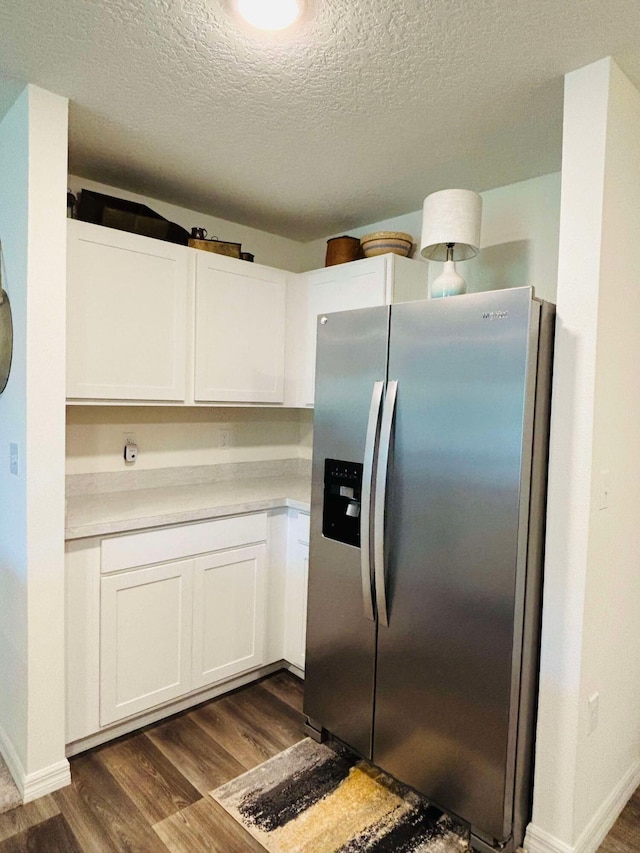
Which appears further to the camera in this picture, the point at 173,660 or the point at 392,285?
the point at 392,285

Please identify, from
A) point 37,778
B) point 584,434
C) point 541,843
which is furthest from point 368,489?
point 37,778

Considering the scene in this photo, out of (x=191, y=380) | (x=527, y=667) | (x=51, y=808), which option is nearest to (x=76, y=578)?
(x=51, y=808)

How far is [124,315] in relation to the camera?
91.8 inches

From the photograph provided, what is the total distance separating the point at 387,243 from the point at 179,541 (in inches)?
67.9

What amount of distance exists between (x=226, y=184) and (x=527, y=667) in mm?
2374

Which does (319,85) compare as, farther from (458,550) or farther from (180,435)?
(180,435)

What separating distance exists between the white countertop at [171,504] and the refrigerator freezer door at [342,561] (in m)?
0.52

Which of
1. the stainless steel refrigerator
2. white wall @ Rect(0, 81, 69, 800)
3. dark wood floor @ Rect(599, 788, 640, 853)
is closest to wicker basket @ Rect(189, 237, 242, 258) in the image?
white wall @ Rect(0, 81, 69, 800)

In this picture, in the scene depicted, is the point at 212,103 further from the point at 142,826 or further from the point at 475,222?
the point at 142,826

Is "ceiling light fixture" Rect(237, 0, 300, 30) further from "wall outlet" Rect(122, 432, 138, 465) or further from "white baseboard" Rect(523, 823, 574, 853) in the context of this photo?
"white baseboard" Rect(523, 823, 574, 853)

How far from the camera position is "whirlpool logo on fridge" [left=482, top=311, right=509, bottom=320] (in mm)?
1626

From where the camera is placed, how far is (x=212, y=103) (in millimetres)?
1879

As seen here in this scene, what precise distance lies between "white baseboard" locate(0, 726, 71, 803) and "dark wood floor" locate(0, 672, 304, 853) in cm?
3

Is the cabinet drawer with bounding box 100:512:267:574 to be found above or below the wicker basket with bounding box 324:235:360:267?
below
